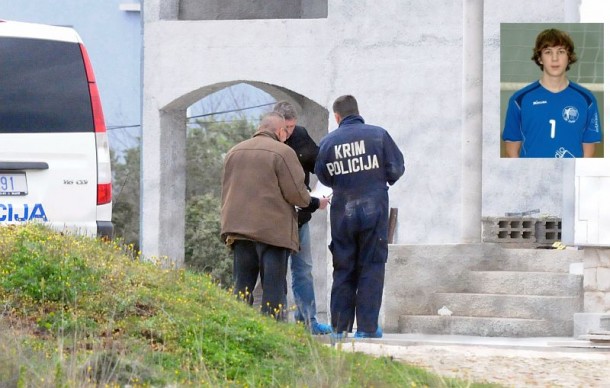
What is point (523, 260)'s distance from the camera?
1616 cm

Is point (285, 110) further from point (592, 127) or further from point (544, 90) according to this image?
point (544, 90)

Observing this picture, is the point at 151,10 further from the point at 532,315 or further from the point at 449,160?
the point at 532,315

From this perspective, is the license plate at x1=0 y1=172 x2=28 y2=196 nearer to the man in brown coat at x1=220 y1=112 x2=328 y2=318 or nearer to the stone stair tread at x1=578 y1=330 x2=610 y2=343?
the man in brown coat at x1=220 y1=112 x2=328 y2=318

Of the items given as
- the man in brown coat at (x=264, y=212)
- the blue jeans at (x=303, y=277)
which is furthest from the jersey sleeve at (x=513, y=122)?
the man in brown coat at (x=264, y=212)

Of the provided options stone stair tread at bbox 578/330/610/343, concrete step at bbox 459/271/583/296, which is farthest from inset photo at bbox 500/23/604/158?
stone stair tread at bbox 578/330/610/343

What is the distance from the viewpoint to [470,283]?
15930 mm

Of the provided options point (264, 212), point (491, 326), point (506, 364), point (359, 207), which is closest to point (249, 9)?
point (491, 326)

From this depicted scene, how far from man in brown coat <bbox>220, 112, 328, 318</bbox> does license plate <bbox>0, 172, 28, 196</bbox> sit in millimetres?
1458

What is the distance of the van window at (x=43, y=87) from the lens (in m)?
12.7

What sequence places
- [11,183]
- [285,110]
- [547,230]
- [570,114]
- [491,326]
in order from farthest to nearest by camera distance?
[547,230], [570,114], [491,326], [285,110], [11,183]

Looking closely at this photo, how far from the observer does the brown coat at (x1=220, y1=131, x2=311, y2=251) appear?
12555 millimetres

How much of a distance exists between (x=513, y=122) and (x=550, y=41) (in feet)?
2.78

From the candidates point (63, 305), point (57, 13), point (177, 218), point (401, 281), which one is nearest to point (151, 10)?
point (177, 218)

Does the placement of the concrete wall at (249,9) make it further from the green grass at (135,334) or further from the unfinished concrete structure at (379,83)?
the green grass at (135,334)
